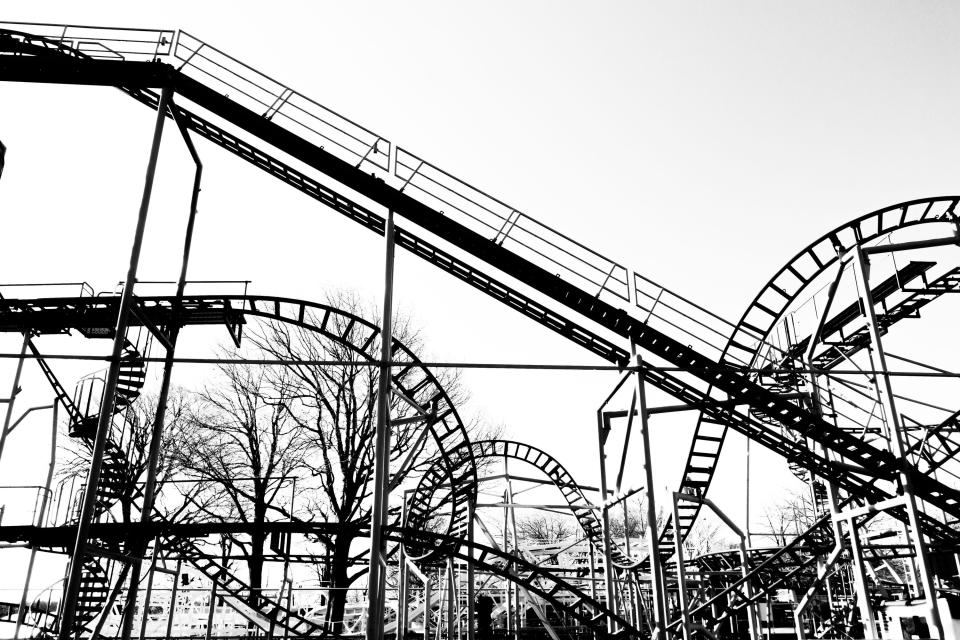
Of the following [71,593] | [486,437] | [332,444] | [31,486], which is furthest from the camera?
[486,437]

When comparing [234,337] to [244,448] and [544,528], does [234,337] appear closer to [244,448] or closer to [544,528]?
[244,448]

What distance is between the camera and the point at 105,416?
8789 millimetres

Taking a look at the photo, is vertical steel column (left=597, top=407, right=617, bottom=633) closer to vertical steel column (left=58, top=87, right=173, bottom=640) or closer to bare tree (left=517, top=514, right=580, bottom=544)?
vertical steel column (left=58, top=87, right=173, bottom=640)

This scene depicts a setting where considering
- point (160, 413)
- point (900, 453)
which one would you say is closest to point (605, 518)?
point (900, 453)

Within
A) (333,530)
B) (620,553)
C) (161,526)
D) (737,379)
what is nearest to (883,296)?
(737,379)

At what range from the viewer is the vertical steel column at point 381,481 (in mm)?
8320

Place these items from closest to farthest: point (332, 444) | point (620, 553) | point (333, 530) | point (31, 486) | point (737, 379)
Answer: point (737, 379), point (333, 530), point (31, 486), point (620, 553), point (332, 444)

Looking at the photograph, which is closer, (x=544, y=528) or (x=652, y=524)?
(x=652, y=524)

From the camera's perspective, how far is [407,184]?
11.6 m

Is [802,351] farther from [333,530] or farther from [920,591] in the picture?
[333,530]

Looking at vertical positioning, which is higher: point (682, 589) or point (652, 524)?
point (652, 524)

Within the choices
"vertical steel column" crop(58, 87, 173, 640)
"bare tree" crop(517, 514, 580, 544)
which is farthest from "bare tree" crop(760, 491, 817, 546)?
"vertical steel column" crop(58, 87, 173, 640)

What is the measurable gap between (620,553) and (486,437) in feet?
27.4

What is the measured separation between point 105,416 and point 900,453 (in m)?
10.7
